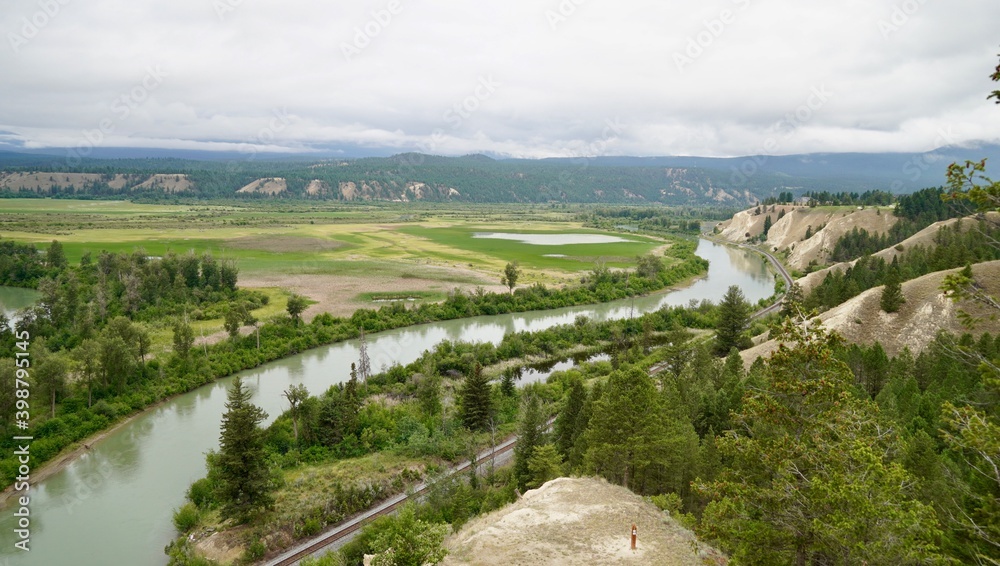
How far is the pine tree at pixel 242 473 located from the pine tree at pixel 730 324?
41.9m

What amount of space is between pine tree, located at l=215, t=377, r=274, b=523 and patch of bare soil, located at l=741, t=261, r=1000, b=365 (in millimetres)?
35865

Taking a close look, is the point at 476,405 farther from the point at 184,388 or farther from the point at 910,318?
the point at 910,318

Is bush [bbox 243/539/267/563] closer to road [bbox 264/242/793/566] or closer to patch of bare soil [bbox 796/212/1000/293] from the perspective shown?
road [bbox 264/242/793/566]

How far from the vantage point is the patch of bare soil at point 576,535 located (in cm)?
1577

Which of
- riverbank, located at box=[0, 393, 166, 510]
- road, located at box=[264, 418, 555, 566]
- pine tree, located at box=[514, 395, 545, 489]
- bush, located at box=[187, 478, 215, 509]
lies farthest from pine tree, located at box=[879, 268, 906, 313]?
riverbank, located at box=[0, 393, 166, 510]

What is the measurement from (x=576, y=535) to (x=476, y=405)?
2121cm

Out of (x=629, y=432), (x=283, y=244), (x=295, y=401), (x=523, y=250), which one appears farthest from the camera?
(x=523, y=250)

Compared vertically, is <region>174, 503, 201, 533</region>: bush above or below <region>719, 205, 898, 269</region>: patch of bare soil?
below

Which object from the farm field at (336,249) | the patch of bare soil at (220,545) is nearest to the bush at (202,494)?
the patch of bare soil at (220,545)

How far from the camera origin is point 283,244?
117625 mm

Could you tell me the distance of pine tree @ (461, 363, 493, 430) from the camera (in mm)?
37562

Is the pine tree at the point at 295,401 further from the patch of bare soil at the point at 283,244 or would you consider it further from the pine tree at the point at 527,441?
the patch of bare soil at the point at 283,244

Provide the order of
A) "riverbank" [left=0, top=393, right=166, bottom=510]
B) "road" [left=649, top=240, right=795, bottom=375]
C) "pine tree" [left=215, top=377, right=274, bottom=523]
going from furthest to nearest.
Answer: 1. "road" [left=649, top=240, right=795, bottom=375]
2. "riverbank" [left=0, top=393, right=166, bottom=510]
3. "pine tree" [left=215, top=377, right=274, bottom=523]

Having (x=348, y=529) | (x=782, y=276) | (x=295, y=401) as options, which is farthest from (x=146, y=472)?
(x=782, y=276)
